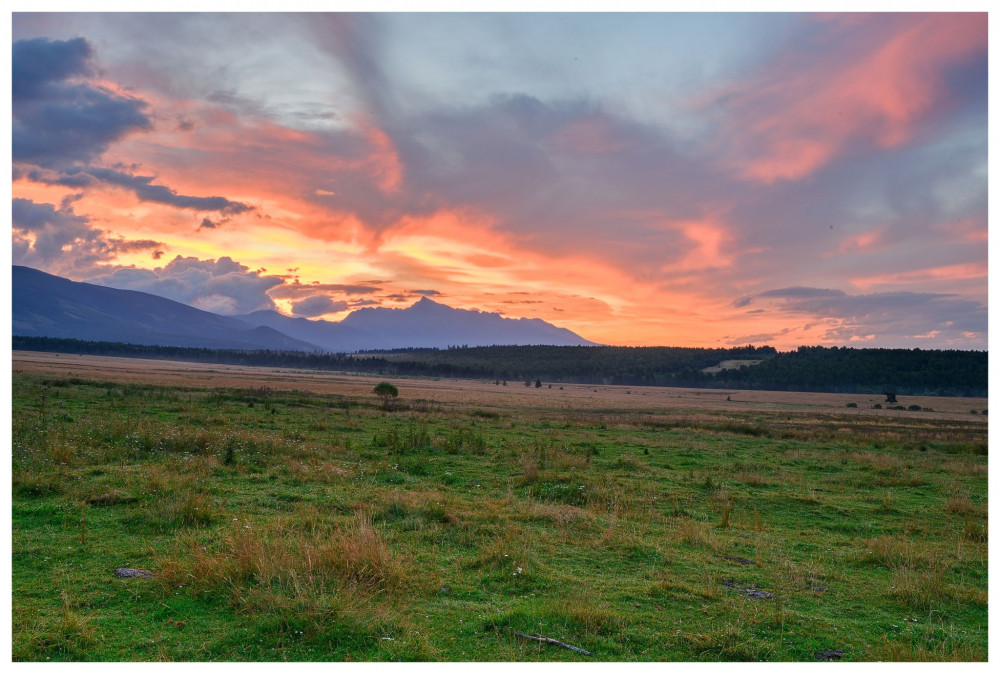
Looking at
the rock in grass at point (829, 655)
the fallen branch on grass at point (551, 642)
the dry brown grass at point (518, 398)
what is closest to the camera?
the fallen branch on grass at point (551, 642)

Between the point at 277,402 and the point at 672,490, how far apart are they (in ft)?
117

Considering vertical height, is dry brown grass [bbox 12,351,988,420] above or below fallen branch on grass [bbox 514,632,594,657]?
below

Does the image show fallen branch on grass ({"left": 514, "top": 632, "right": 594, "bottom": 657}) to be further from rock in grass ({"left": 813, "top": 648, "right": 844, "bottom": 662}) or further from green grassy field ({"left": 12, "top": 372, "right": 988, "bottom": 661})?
rock in grass ({"left": 813, "top": 648, "right": 844, "bottom": 662})

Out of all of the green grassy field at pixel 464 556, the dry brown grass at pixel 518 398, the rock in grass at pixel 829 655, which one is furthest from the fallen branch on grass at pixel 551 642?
the dry brown grass at pixel 518 398

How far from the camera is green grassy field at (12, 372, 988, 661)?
22.0ft

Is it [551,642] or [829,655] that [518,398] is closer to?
[829,655]

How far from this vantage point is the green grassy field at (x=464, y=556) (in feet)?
22.0

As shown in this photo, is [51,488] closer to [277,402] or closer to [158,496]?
[158,496]

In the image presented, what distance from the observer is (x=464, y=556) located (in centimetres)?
990

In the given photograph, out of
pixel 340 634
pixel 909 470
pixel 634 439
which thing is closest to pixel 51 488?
pixel 340 634

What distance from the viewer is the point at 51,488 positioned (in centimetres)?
1324

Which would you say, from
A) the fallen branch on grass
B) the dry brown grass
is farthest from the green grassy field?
the dry brown grass

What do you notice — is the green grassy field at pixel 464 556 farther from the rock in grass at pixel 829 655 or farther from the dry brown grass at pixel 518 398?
→ the dry brown grass at pixel 518 398

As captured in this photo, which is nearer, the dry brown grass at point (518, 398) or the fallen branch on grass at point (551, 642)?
the fallen branch on grass at point (551, 642)
